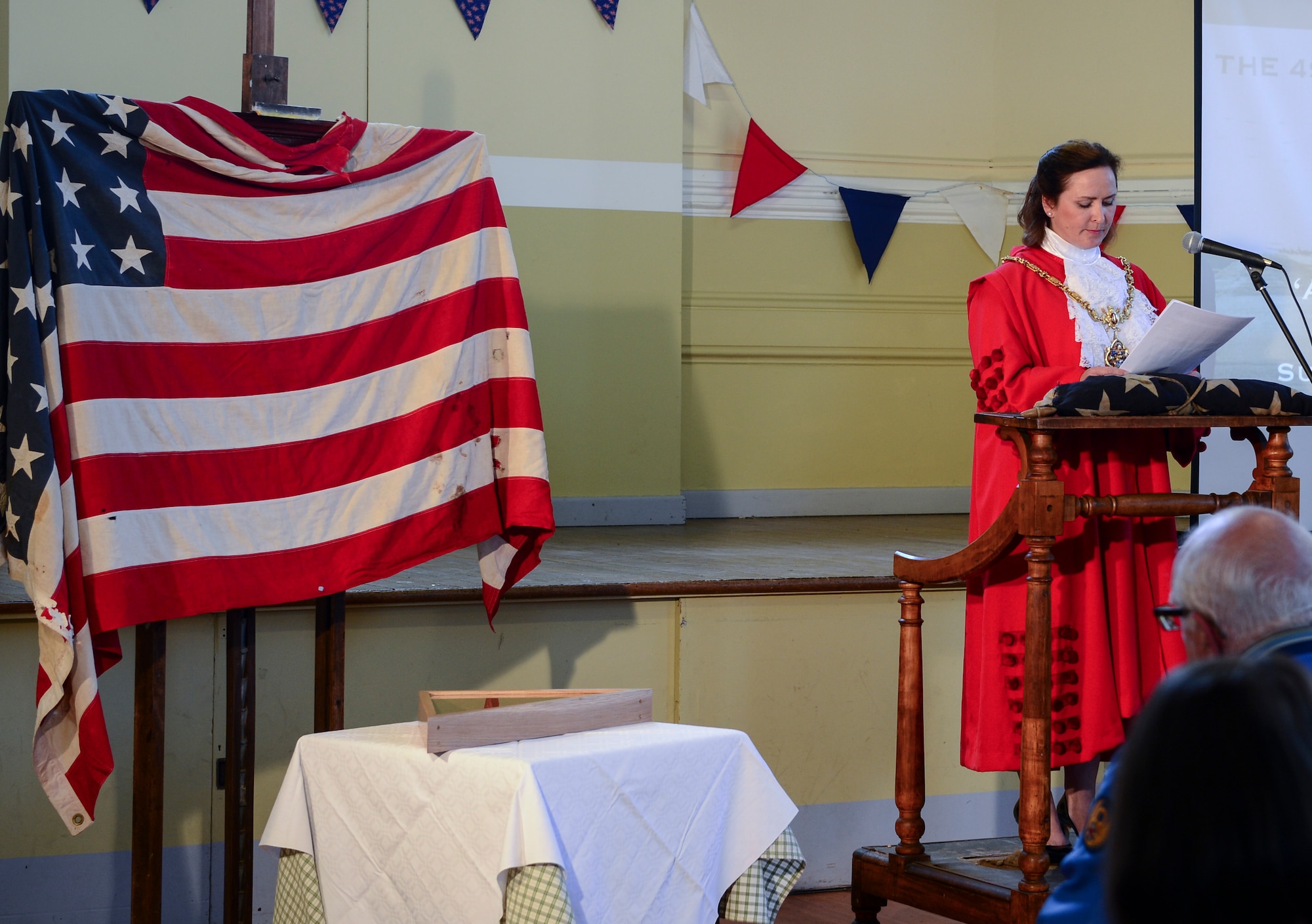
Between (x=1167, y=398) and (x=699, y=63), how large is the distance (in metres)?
3.48

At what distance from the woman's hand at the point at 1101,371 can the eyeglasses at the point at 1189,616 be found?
3.54 feet

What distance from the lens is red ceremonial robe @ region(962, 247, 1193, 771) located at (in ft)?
7.57

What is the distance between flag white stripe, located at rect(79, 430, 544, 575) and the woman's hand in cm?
97

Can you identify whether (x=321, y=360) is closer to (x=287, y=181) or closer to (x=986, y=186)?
(x=287, y=181)

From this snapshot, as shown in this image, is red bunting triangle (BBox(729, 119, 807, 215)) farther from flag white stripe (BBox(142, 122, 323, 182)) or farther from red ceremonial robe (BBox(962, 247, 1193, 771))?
flag white stripe (BBox(142, 122, 323, 182))

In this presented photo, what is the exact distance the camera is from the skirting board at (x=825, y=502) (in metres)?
5.32

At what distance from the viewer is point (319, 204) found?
2271 millimetres

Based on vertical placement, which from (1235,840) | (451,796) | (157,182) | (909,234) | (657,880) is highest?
(909,234)

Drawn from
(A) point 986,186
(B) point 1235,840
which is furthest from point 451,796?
(A) point 986,186

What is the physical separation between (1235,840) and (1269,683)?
0.29ft

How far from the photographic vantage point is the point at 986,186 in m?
5.54

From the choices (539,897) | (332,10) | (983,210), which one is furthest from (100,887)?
(983,210)

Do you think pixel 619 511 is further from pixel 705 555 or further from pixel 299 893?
pixel 299 893

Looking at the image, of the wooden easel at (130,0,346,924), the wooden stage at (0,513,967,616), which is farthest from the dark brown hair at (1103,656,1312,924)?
the wooden stage at (0,513,967,616)
